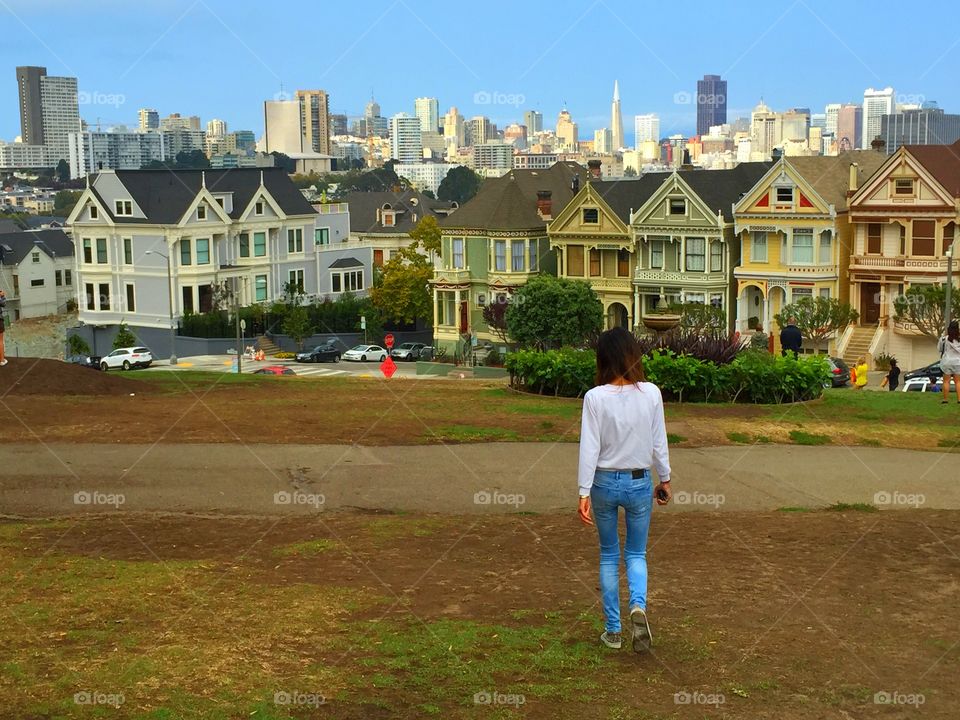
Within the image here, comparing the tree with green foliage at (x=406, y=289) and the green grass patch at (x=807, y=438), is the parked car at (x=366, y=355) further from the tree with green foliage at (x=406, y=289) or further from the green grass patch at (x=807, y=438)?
the green grass patch at (x=807, y=438)

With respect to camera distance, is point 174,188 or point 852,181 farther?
point 174,188

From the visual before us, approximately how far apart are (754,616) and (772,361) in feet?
53.2

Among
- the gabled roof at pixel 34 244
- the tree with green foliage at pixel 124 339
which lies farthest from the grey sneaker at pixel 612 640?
the gabled roof at pixel 34 244

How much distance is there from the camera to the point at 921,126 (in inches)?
3287

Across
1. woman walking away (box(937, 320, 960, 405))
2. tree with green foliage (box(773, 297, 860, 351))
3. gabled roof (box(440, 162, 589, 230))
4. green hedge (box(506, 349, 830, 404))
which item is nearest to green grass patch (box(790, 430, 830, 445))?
green hedge (box(506, 349, 830, 404))

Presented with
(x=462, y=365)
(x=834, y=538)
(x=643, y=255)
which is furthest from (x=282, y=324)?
(x=834, y=538)

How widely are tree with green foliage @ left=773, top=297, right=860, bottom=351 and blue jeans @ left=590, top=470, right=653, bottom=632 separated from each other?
47858 millimetres

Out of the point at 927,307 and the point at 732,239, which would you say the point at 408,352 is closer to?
the point at 732,239

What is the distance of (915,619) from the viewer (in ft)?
36.0

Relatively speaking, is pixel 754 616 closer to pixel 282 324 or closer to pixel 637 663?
pixel 637 663

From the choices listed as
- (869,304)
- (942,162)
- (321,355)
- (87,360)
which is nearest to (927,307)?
(869,304)

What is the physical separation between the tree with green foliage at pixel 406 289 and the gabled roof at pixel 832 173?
83.2 feet

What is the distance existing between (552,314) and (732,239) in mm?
9484

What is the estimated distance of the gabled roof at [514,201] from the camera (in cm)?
7106
